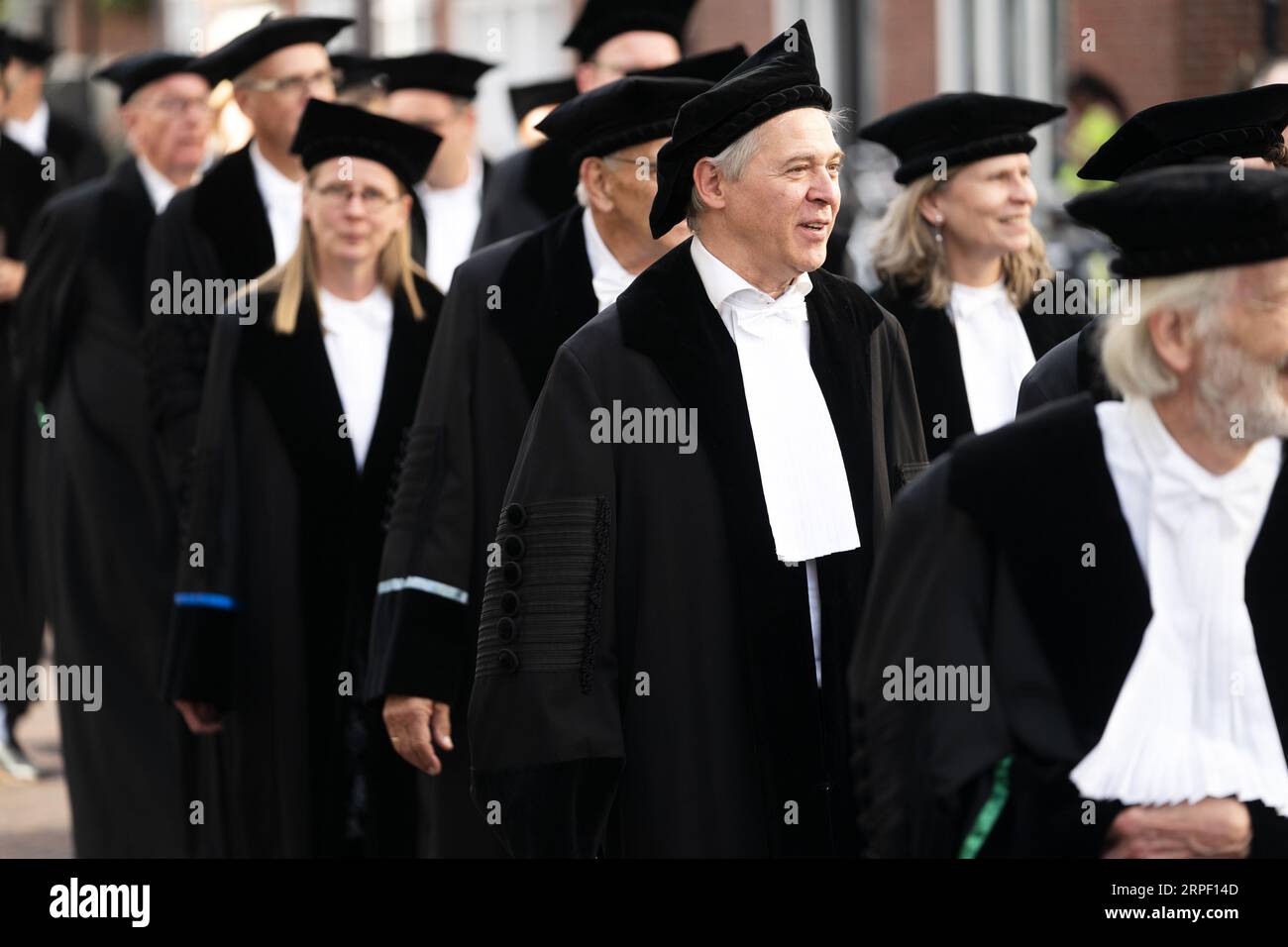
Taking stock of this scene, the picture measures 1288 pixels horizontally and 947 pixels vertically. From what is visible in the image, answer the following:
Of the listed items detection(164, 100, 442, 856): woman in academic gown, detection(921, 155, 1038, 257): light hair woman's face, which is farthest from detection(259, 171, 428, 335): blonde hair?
detection(921, 155, 1038, 257): light hair woman's face

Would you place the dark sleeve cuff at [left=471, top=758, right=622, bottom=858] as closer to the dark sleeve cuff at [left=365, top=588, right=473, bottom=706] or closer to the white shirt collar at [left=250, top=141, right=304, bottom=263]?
the dark sleeve cuff at [left=365, top=588, right=473, bottom=706]

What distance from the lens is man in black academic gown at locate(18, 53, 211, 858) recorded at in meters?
7.96

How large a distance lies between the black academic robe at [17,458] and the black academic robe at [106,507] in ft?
5.49

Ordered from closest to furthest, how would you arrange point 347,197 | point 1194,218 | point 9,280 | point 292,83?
point 1194,218, point 347,197, point 292,83, point 9,280

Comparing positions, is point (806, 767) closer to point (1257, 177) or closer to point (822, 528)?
point (822, 528)

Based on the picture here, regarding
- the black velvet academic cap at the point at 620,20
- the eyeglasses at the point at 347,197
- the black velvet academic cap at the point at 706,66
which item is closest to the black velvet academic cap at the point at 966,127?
the black velvet academic cap at the point at 706,66

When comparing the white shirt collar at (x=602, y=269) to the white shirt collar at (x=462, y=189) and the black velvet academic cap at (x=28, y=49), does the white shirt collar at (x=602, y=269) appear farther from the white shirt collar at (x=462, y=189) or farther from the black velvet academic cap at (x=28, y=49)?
the black velvet academic cap at (x=28, y=49)

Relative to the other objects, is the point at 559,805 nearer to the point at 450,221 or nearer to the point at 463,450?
the point at 463,450

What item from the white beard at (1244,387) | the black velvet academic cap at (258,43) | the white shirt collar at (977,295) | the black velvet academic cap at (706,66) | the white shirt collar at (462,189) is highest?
the black velvet academic cap at (258,43)

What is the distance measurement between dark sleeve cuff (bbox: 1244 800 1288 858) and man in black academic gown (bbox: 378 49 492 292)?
586 centimetres

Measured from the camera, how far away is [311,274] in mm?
6801

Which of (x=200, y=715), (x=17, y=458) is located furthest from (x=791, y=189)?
(x=17, y=458)

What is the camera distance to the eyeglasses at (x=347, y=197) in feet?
22.2

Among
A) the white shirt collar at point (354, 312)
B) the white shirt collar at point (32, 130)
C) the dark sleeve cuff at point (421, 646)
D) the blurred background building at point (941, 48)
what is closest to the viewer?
the dark sleeve cuff at point (421, 646)
